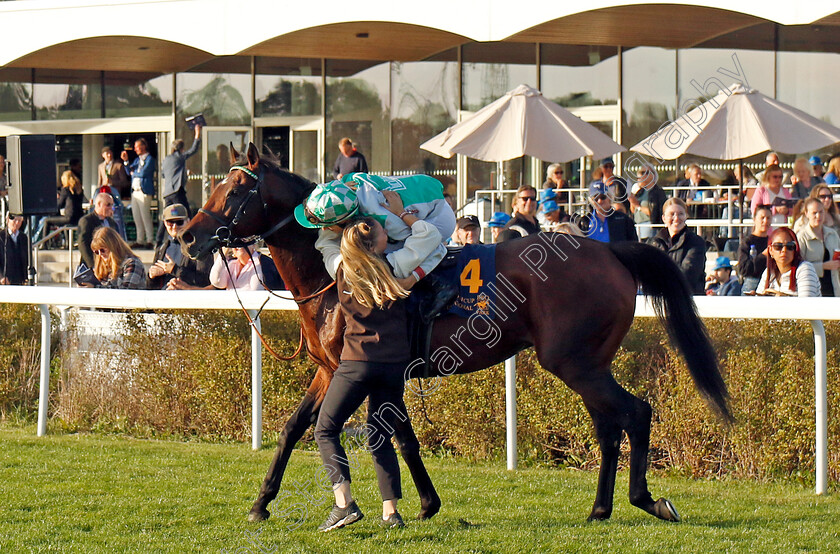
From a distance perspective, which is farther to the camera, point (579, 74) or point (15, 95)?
point (15, 95)

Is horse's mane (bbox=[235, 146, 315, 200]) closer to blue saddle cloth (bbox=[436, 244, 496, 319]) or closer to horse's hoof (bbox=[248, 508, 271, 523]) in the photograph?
blue saddle cloth (bbox=[436, 244, 496, 319])

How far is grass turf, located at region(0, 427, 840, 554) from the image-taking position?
4.33 metres

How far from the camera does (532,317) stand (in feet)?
15.5

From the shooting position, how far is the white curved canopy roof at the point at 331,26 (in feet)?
41.9

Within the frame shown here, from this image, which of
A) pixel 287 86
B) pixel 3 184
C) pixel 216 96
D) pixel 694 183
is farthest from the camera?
pixel 216 96

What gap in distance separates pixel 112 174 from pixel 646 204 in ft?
27.7

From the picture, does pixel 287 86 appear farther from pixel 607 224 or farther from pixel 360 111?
pixel 607 224

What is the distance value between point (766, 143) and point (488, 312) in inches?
207

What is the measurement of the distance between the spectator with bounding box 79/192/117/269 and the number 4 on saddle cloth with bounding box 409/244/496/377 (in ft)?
17.2

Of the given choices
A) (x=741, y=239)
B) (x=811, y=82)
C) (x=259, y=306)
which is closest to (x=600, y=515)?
(x=259, y=306)

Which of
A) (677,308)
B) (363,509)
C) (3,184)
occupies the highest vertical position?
(3,184)

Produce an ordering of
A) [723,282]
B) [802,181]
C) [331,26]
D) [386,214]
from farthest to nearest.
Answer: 1. [331,26]
2. [802,181]
3. [723,282]
4. [386,214]

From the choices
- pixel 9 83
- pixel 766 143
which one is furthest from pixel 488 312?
pixel 9 83

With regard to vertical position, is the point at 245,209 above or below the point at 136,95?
below
